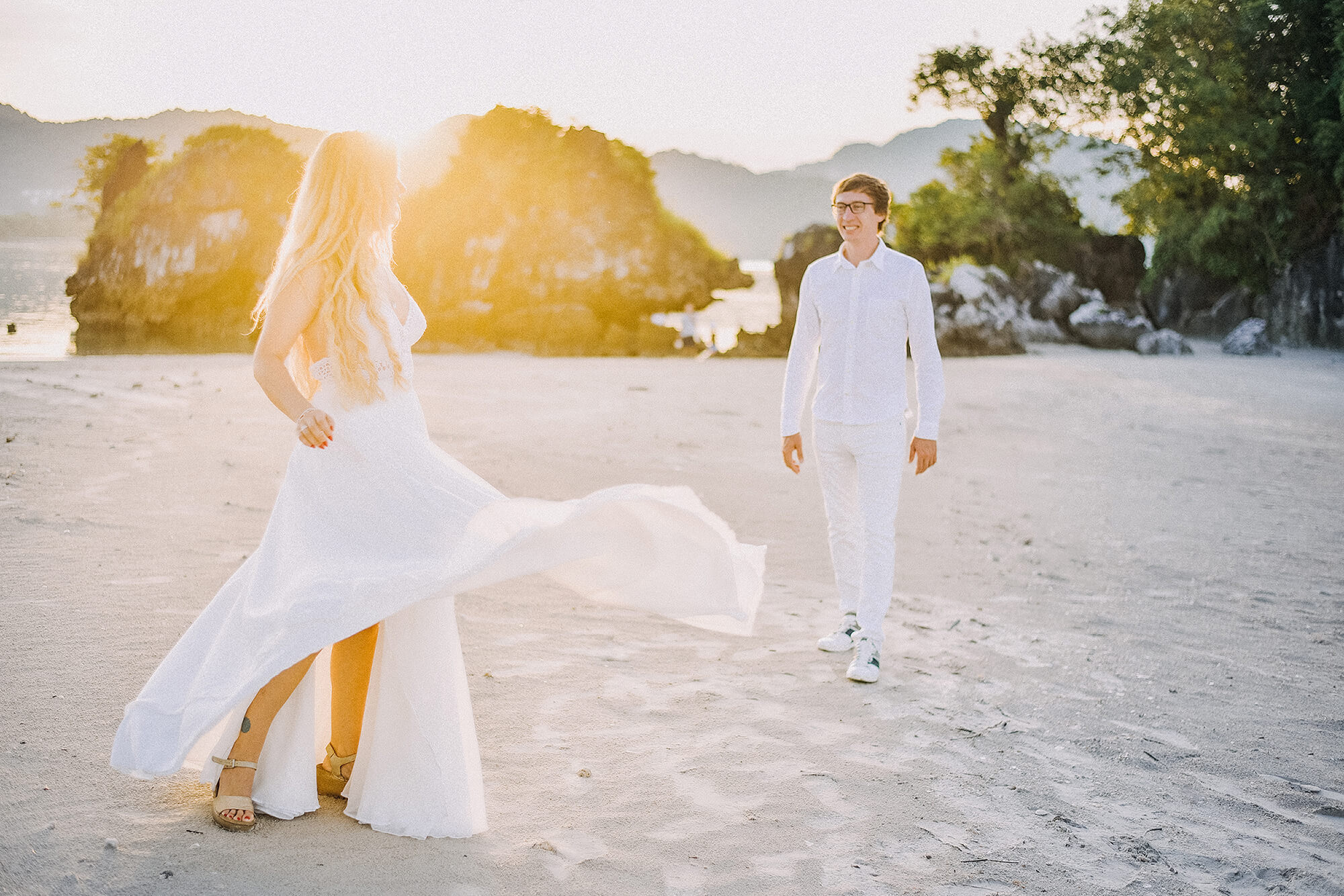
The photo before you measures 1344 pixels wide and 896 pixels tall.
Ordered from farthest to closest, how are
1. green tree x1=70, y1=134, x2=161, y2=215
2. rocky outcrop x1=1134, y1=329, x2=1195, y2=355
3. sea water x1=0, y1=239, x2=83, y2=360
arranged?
green tree x1=70, y1=134, x2=161, y2=215 → sea water x1=0, y1=239, x2=83, y2=360 → rocky outcrop x1=1134, y1=329, x2=1195, y2=355

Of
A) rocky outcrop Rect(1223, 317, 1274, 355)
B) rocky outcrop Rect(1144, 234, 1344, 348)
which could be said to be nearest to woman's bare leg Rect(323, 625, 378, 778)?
rocky outcrop Rect(1223, 317, 1274, 355)

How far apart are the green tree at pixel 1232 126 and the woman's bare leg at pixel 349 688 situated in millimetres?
28334

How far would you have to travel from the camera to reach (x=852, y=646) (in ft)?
16.0

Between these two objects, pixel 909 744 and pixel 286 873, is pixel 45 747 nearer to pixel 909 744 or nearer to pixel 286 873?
pixel 286 873

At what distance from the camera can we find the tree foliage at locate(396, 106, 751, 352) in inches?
1542

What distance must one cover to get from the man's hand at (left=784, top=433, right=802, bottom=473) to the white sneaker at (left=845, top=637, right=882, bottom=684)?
34.2 inches

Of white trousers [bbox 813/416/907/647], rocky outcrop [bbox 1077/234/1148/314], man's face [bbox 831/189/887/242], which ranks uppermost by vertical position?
rocky outcrop [bbox 1077/234/1148/314]

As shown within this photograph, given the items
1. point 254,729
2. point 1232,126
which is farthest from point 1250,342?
point 254,729

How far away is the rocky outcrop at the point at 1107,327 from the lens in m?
24.2

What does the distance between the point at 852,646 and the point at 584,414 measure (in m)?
7.98

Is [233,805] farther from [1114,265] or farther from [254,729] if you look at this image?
[1114,265]

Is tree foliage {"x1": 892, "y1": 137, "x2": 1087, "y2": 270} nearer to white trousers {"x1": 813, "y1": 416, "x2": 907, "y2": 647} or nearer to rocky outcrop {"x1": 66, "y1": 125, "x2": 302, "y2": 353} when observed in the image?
rocky outcrop {"x1": 66, "y1": 125, "x2": 302, "y2": 353}

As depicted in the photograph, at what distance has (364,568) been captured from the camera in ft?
8.99

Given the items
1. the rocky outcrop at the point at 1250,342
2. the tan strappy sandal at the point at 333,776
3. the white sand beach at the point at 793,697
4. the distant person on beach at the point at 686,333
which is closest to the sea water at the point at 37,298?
the white sand beach at the point at 793,697
